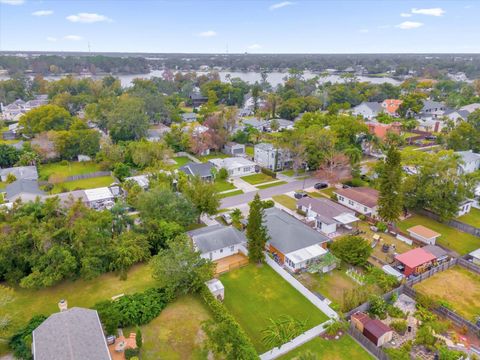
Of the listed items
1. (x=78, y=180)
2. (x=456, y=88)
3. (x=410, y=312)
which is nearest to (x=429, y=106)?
(x=456, y=88)

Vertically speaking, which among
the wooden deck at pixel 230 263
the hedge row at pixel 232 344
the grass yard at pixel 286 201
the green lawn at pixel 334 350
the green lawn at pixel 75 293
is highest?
the hedge row at pixel 232 344

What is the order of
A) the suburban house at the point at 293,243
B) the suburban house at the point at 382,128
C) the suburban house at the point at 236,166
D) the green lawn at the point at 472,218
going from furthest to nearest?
1. the suburban house at the point at 382,128
2. the suburban house at the point at 236,166
3. the green lawn at the point at 472,218
4. the suburban house at the point at 293,243

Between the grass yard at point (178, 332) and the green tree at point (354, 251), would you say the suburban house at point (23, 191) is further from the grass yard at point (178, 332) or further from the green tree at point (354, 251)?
the green tree at point (354, 251)

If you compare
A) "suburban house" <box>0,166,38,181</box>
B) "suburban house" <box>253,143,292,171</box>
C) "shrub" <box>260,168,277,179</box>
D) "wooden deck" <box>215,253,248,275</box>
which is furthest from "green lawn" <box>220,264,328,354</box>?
"suburban house" <box>0,166,38,181</box>

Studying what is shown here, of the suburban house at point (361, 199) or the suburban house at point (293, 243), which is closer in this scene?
the suburban house at point (293, 243)

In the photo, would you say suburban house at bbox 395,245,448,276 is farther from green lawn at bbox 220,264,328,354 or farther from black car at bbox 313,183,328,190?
black car at bbox 313,183,328,190

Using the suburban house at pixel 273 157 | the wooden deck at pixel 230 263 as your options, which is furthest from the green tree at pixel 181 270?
the suburban house at pixel 273 157

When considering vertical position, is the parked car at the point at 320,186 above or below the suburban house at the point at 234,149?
below

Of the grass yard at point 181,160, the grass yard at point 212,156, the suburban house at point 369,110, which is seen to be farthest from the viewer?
the suburban house at point 369,110
